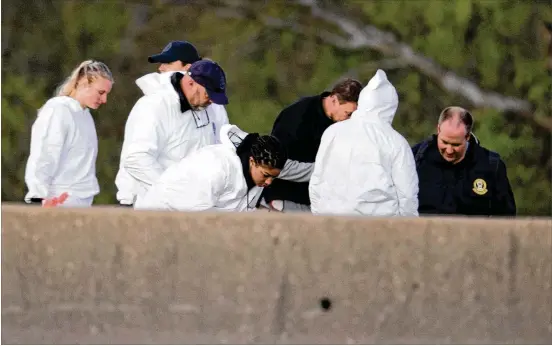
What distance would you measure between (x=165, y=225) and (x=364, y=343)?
1094mm

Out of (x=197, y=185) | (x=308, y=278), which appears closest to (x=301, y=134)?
(x=197, y=185)

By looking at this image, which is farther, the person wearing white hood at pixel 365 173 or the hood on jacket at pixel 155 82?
the hood on jacket at pixel 155 82

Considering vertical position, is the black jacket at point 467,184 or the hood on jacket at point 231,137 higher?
the hood on jacket at point 231,137

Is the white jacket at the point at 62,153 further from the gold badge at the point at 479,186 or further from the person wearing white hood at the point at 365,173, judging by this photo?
the gold badge at the point at 479,186

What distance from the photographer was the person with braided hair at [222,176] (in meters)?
8.41

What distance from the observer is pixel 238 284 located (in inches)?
313

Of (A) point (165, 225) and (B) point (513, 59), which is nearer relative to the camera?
(A) point (165, 225)

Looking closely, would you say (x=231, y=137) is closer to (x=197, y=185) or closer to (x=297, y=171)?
(x=197, y=185)

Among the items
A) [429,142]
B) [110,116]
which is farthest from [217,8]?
[429,142]

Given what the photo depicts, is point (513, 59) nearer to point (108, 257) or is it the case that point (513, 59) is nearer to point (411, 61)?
point (411, 61)

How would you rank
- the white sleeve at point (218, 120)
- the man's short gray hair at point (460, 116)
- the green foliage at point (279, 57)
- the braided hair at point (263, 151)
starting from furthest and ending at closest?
the green foliage at point (279, 57) < the man's short gray hair at point (460, 116) < the white sleeve at point (218, 120) < the braided hair at point (263, 151)

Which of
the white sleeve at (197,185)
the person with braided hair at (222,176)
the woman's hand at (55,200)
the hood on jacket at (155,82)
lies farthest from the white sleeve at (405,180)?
the woman's hand at (55,200)

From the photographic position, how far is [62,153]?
31.0ft

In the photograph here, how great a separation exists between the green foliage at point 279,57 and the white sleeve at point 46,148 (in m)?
13.4
